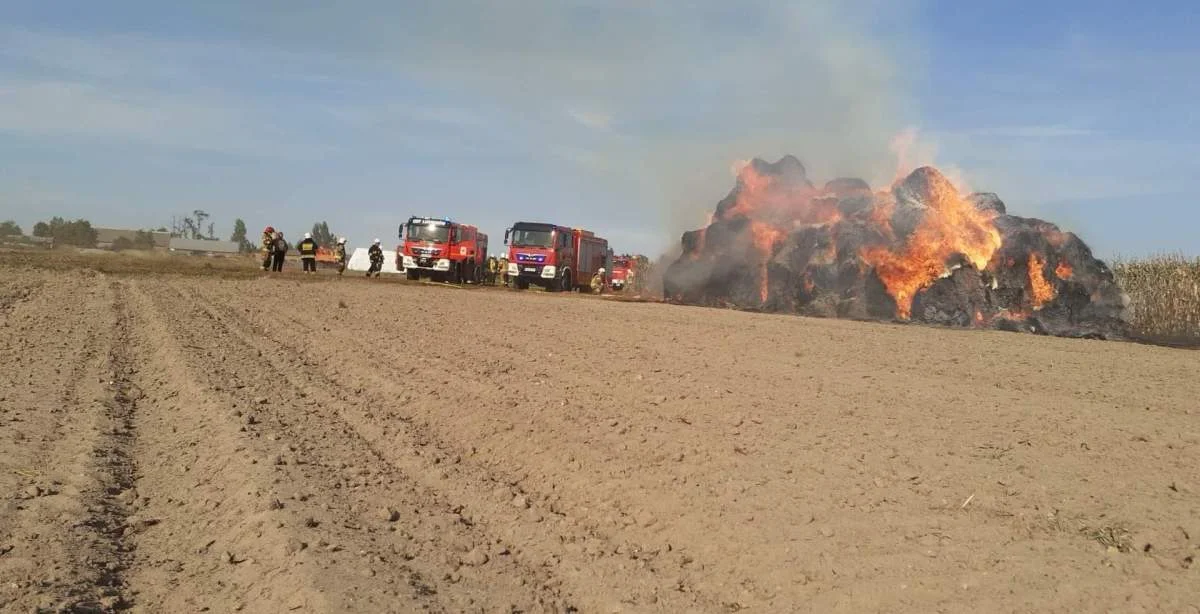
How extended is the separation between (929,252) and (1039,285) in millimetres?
2859

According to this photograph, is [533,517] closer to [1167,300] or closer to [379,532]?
A: [379,532]

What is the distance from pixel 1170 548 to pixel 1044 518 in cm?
67

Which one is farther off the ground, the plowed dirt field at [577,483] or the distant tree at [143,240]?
the distant tree at [143,240]

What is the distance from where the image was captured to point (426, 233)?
126ft

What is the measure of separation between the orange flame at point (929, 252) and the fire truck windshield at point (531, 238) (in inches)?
570

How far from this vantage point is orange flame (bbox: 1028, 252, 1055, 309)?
2362 centimetres

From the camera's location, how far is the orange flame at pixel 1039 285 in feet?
77.5

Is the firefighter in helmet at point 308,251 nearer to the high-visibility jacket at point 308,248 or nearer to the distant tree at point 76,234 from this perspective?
the high-visibility jacket at point 308,248

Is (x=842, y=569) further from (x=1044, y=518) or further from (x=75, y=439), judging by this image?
(x=75, y=439)

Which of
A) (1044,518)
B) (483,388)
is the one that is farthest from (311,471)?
(1044,518)

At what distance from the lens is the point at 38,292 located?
19.5 metres

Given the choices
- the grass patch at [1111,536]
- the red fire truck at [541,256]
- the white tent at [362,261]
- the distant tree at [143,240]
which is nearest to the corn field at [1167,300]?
the red fire truck at [541,256]

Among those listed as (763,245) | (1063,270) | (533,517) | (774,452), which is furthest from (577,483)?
(763,245)

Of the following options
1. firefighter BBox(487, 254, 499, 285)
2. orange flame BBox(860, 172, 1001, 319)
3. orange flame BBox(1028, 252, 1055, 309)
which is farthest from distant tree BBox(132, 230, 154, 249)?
orange flame BBox(1028, 252, 1055, 309)
